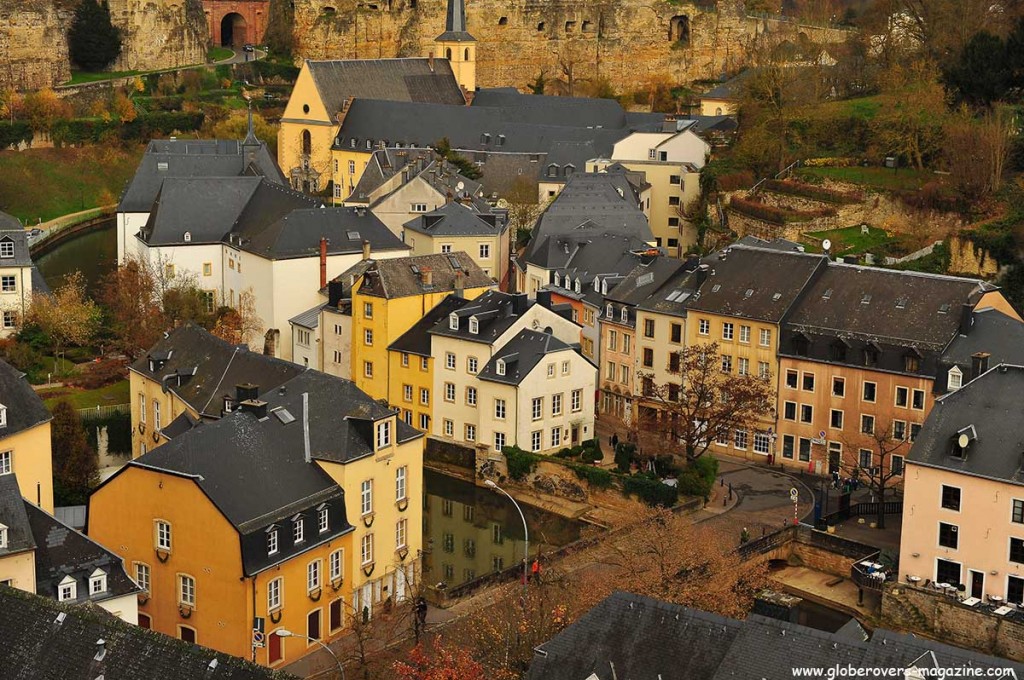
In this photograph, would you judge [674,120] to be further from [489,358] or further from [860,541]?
[860,541]

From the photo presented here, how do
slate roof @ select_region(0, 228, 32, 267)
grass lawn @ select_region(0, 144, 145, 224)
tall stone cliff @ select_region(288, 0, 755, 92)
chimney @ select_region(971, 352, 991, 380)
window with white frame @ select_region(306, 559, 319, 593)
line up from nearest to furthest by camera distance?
window with white frame @ select_region(306, 559, 319, 593) < chimney @ select_region(971, 352, 991, 380) < slate roof @ select_region(0, 228, 32, 267) < grass lawn @ select_region(0, 144, 145, 224) < tall stone cliff @ select_region(288, 0, 755, 92)

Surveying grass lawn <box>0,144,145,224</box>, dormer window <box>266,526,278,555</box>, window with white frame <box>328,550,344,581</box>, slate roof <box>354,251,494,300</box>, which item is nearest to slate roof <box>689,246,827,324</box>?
slate roof <box>354,251,494,300</box>

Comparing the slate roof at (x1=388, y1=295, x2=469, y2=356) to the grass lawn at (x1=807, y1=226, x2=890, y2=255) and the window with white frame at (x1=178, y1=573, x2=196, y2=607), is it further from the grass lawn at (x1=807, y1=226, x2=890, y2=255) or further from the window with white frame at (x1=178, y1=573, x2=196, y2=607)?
the window with white frame at (x1=178, y1=573, x2=196, y2=607)

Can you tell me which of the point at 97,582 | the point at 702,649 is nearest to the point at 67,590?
the point at 97,582

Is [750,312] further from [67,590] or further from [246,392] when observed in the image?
[67,590]

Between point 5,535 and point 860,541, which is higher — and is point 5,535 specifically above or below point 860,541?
above

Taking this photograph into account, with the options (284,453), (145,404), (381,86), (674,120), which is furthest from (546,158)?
(284,453)
